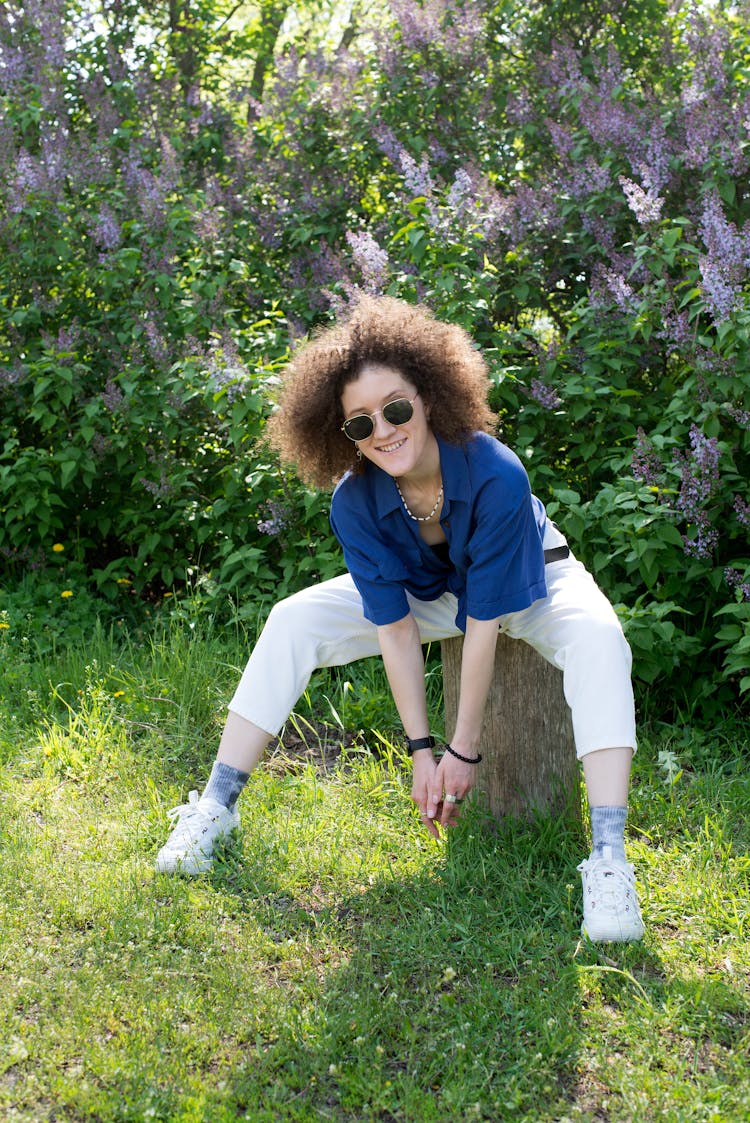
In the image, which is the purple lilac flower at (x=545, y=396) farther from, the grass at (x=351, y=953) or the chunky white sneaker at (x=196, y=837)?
the chunky white sneaker at (x=196, y=837)

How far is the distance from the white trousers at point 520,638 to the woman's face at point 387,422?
0.44 meters

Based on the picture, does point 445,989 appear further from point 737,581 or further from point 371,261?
point 371,261

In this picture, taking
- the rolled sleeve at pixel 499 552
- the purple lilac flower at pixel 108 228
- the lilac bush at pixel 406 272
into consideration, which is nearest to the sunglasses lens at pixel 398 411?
the rolled sleeve at pixel 499 552

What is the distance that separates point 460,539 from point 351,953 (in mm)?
969

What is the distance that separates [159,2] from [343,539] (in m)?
5.09

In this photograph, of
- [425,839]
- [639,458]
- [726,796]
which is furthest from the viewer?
[639,458]

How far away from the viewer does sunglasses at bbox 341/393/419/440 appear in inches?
102

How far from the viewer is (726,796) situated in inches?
127

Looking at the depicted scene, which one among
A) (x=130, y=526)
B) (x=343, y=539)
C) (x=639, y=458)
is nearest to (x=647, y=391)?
(x=639, y=458)

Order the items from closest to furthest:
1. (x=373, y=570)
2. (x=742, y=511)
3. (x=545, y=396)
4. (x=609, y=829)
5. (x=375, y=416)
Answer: (x=609, y=829)
(x=375, y=416)
(x=373, y=570)
(x=742, y=511)
(x=545, y=396)

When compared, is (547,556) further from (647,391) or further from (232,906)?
(647,391)

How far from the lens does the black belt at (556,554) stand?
288cm

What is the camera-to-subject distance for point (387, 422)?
2.62 m

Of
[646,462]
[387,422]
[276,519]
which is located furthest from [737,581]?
[276,519]
